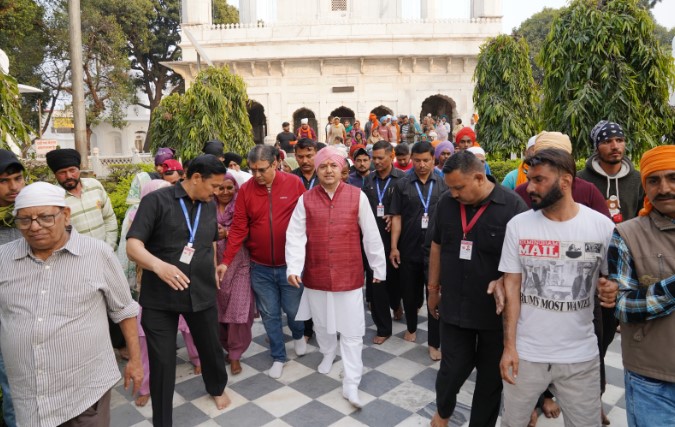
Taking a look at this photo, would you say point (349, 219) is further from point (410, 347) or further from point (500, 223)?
point (410, 347)

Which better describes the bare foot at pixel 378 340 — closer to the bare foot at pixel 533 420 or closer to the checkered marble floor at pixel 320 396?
the checkered marble floor at pixel 320 396

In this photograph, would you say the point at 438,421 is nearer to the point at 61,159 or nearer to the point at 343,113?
the point at 61,159

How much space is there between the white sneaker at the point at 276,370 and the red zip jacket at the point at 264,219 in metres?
0.88

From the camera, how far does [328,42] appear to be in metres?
23.7

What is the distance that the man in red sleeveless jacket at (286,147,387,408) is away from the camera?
3.80 metres

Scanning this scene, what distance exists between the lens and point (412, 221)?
15.9 feet

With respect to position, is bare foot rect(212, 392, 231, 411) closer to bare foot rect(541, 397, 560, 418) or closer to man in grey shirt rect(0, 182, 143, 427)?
man in grey shirt rect(0, 182, 143, 427)

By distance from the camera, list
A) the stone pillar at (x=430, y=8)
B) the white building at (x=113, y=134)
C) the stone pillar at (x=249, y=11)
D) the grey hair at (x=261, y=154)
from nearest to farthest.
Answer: the grey hair at (x=261, y=154)
the stone pillar at (x=430, y=8)
the stone pillar at (x=249, y=11)
the white building at (x=113, y=134)

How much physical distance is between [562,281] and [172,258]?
245 centimetres

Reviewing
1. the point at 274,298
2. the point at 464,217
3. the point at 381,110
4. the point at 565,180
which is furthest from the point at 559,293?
the point at 381,110

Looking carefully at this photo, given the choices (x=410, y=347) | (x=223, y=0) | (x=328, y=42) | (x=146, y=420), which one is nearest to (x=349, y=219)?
(x=410, y=347)

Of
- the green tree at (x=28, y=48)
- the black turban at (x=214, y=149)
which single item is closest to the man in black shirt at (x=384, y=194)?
the black turban at (x=214, y=149)

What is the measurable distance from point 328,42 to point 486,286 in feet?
74.4

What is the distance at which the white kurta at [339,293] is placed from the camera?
12.5 ft
